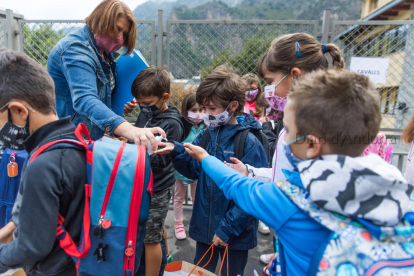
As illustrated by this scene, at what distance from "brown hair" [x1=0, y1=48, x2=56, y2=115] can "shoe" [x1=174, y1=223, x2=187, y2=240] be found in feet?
8.07

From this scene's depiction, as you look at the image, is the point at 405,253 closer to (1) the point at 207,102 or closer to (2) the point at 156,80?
(1) the point at 207,102

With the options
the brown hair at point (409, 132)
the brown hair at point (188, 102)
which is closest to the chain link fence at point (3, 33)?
the brown hair at point (188, 102)

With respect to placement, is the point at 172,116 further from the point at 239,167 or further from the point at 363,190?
the point at 363,190

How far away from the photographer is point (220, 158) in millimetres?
2004

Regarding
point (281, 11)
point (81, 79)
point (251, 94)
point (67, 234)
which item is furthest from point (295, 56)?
point (281, 11)

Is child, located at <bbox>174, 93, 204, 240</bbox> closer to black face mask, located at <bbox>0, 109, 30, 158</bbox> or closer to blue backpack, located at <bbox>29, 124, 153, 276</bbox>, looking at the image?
blue backpack, located at <bbox>29, 124, 153, 276</bbox>

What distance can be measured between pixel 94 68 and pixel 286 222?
1.52m

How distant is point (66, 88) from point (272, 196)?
1531 millimetres

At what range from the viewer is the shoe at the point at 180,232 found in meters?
3.29

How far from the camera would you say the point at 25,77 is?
121cm

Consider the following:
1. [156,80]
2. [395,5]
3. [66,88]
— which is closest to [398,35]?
[156,80]

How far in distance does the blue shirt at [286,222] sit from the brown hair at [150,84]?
4.14 feet

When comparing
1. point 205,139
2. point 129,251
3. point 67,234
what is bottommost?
point 129,251

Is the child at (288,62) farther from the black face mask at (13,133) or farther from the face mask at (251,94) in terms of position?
the face mask at (251,94)
